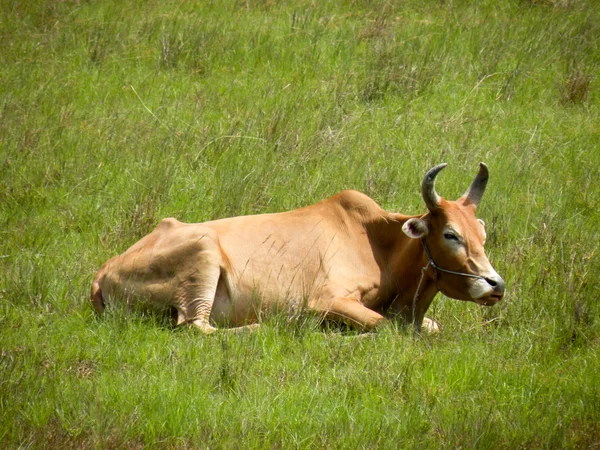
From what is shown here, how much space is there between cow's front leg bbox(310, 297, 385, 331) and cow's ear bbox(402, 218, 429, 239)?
2.12 ft

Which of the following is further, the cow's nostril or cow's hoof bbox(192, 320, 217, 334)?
cow's hoof bbox(192, 320, 217, 334)

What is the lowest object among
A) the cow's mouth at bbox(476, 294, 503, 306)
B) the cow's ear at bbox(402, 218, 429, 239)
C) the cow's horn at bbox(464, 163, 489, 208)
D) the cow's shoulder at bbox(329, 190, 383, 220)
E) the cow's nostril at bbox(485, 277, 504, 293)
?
the cow's mouth at bbox(476, 294, 503, 306)

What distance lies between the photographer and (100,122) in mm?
10602

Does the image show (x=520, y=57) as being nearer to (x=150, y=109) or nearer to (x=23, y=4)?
(x=150, y=109)

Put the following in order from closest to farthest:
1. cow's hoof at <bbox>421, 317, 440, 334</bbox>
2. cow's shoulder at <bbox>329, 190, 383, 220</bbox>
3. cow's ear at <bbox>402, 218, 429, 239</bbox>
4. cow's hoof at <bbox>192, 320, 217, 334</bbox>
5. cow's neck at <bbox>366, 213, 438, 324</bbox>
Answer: cow's hoof at <bbox>192, 320, 217, 334</bbox> < cow's hoof at <bbox>421, 317, 440, 334</bbox> < cow's ear at <bbox>402, 218, 429, 239</bbox> < cow's neck at <bbox>366, 213, 438, 324</bbox> < cow's shoulder at <bbox>329, 190, 383, 220</bbox>

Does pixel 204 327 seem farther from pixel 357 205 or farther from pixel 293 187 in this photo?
pixel 293 187

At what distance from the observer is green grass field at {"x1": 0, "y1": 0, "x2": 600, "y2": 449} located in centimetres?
564

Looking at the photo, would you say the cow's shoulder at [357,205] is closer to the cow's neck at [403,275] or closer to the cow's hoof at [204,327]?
the cow's neck at [403,275]

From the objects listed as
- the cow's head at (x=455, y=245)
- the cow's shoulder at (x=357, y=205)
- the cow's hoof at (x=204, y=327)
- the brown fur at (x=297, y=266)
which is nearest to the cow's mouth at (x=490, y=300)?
the cow's head at (x=455, y=245)

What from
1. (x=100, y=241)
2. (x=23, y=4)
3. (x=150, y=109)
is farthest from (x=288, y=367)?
(x=23, y=4)

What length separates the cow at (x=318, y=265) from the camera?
7.26 metres

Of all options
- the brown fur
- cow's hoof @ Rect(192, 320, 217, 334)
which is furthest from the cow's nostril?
cow's hoof @ Rect(192, 320, 217, 334)

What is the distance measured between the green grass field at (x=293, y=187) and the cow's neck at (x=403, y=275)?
0.22 meters

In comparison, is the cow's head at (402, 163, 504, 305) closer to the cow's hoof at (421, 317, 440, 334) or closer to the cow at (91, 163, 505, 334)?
the cow at (91, 163, 505, 334)
